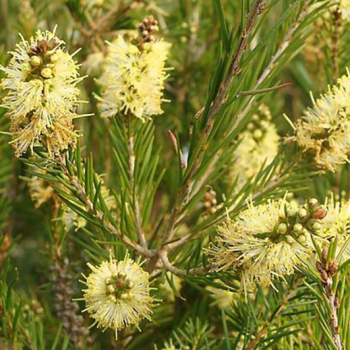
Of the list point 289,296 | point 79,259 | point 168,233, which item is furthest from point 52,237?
point 289,296

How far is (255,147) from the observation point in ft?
3.15

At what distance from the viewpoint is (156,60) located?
2.34 ft

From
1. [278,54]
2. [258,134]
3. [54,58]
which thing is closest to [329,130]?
[278,54]

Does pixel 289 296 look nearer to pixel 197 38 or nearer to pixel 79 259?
pixel 79 259

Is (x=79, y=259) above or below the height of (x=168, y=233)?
below

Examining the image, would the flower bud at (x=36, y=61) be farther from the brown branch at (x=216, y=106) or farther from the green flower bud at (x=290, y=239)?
the green flower bud at (x=290, y=239)

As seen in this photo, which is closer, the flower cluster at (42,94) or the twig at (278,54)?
the flower cluster at (42,94)

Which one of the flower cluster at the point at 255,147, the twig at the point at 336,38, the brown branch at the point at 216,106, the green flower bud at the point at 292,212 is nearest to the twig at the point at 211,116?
the brown branch at the point at 216,106

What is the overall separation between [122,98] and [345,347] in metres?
0.37

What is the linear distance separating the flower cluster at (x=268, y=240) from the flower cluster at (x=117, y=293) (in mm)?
84

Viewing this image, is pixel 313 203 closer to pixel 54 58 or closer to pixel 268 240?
pixel 268 240

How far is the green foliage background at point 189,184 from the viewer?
0.62 metres

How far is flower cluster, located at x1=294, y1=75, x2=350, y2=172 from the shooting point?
0.71 metres

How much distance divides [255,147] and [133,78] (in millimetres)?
320
